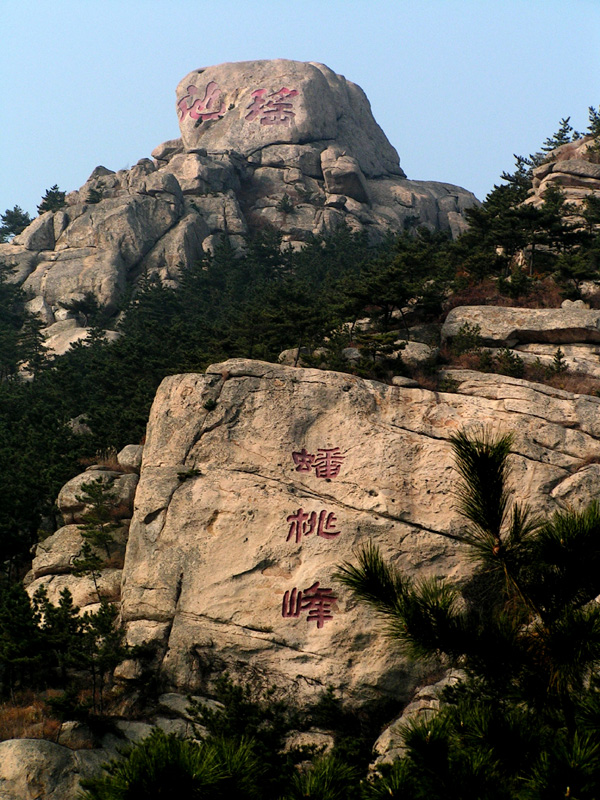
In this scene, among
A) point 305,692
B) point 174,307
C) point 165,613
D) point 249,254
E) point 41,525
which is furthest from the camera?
point 249,254

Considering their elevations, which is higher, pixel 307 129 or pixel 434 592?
pixel 307 129

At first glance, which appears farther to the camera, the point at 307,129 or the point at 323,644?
the point at 307,129

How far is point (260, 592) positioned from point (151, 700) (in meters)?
2.59

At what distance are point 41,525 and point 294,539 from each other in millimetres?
7997

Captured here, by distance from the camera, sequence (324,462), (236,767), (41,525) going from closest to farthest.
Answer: (236,767) → (324,462) → (41,525)

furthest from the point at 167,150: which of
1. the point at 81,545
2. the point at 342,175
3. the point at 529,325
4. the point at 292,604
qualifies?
the point at 292,604

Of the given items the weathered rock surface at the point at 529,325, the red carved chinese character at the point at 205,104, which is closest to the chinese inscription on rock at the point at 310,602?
the weathered rock surface at the point at 529,325

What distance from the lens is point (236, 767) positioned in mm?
6457

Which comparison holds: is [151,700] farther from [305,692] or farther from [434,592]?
[434,592]

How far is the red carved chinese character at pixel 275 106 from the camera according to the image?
47.9m

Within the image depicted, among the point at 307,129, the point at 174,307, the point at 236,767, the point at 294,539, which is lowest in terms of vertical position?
the point at 236,767

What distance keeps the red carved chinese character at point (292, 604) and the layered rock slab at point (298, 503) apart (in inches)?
0.8

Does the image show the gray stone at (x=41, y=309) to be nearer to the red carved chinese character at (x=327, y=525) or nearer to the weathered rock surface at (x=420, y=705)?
the red carved chinese character at (x=327, y=525)

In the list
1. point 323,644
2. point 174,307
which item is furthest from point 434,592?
point 174,307
